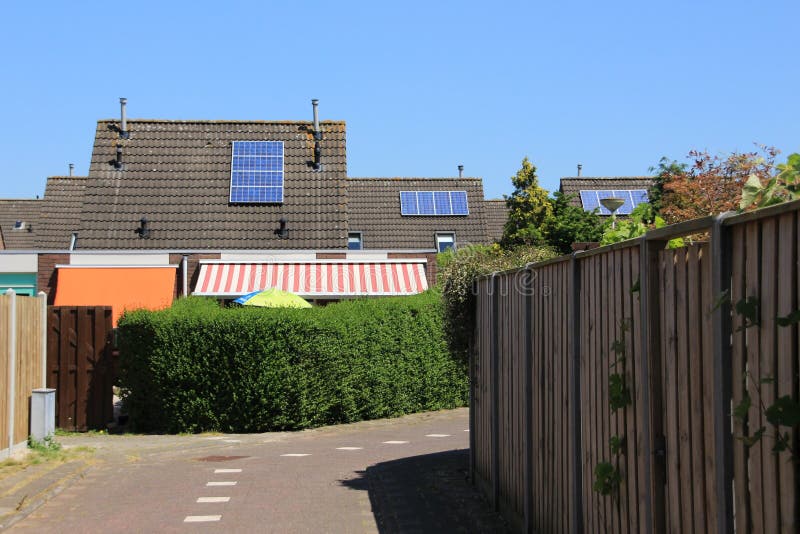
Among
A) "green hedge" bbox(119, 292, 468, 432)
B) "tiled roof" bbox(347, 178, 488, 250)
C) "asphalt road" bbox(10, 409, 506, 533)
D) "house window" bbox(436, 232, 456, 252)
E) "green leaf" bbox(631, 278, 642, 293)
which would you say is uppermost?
"tiled roof" bbox(347, 178, 488, 250)

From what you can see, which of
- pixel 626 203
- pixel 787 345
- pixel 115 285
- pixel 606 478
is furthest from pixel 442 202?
pixel 787 345

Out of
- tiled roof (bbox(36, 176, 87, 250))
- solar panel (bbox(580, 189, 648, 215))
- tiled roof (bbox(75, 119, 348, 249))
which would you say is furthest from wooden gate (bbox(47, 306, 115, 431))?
solar panel (bbox(580, 189, 648, 215))

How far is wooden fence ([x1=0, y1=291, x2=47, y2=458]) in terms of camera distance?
1232 centimetres

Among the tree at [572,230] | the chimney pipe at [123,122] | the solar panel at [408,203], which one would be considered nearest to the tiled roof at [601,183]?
the solar panel at [408,203]

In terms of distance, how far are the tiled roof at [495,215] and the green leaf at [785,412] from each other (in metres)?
45.3

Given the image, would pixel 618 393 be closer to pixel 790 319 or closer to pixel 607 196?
pixel 790 319

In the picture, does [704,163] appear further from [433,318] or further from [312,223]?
[312,223]

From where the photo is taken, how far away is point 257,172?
2930 centimetres

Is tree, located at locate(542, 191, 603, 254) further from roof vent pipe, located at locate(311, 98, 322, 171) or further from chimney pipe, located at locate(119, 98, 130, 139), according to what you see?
chimney pipe, located at locate(119, 98, 130, 139)

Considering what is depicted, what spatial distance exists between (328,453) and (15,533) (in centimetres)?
616

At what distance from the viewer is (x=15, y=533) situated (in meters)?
8.32

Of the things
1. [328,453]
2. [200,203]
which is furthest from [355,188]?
[328,453]

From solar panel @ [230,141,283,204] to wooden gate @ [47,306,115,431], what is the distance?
38.7ft

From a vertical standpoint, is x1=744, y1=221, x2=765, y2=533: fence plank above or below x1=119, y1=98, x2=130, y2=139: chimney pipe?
below
